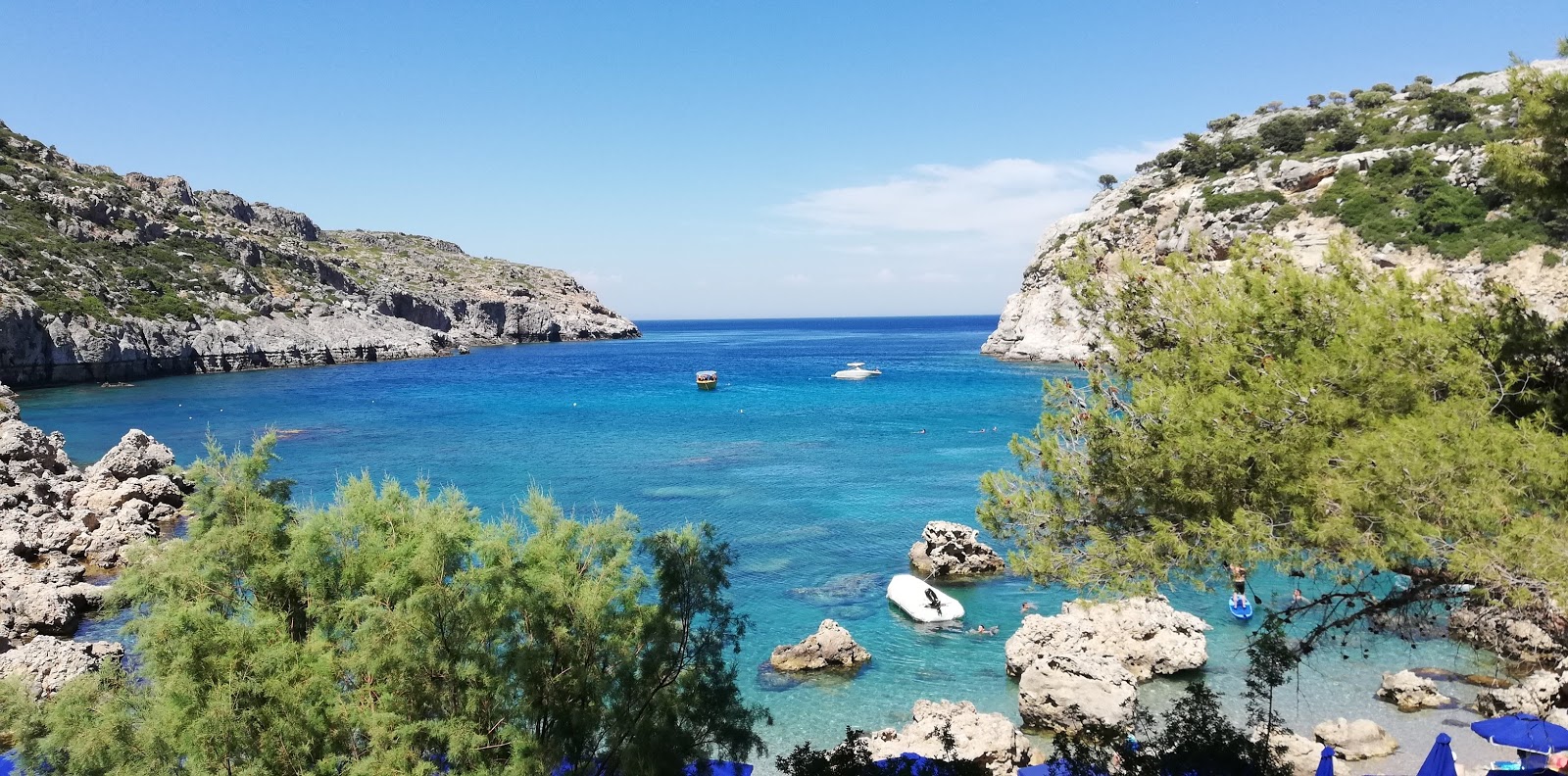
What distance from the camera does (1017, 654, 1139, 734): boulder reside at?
14844mm

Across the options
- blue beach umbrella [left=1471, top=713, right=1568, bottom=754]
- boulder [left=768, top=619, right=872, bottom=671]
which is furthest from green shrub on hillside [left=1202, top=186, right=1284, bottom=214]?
boulder [left=768, top=619, right=872, bottom=671]

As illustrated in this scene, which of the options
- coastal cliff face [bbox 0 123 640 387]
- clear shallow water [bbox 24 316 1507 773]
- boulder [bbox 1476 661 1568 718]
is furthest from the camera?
coastal cliff face [bbox 0 123 640 387]

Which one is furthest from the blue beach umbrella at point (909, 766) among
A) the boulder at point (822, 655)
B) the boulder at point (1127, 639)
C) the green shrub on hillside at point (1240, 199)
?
the green shrub on hillside at point (1240, 199)

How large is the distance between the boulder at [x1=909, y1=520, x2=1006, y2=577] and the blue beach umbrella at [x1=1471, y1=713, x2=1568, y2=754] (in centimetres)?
1253

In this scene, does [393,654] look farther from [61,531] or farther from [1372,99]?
[1372,99]

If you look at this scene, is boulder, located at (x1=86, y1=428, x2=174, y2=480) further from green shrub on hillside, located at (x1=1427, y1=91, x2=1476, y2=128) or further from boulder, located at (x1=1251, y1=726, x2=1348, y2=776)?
green shrub on hillside, located at (x1=1427, y1=91, x2=1476, y2=128)

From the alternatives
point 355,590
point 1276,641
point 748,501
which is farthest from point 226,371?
point 1276,641

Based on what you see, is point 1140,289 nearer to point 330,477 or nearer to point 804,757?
point 804,757

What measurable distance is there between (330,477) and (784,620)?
25856mm

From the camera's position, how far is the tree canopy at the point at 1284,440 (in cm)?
797

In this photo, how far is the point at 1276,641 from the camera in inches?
358

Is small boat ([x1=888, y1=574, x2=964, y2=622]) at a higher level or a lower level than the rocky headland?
lower

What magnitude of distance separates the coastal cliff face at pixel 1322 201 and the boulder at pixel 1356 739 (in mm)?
22815

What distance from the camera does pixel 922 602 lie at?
2131 centimetres
